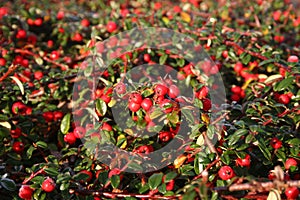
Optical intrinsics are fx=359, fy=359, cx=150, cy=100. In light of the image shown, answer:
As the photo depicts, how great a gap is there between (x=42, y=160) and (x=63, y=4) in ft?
9.09

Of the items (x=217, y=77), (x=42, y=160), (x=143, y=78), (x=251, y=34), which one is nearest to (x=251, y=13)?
(x=251, y=34)

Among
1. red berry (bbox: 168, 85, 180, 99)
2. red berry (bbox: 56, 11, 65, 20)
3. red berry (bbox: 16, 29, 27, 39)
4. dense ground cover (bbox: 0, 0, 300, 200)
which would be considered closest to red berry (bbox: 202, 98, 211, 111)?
dense ground cover (bbox: 0, 0, 300, 200)

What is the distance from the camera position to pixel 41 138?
7.96 ft

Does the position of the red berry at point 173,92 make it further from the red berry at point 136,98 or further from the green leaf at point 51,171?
the green leaf at point 51,171

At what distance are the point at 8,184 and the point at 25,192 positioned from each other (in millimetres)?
131

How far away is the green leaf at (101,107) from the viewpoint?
2152mm

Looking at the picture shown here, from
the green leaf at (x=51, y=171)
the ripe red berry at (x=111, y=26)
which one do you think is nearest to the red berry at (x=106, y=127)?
the green leaf at (x=51, y=171)

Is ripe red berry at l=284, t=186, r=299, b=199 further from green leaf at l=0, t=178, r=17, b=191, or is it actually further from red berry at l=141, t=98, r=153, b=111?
green leaf at l=0, t=178, r=17, b=191

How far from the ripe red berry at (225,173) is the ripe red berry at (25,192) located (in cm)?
96

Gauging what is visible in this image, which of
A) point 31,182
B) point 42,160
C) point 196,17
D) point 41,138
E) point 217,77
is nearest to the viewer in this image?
point 31,182

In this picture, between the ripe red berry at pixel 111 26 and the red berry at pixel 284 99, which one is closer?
the red berry at pixel 284 99

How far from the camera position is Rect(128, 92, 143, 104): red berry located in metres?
1.89

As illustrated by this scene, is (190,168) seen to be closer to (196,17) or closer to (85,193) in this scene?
(85,193)

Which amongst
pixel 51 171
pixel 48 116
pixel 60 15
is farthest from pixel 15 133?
pixel 60 15
